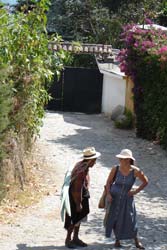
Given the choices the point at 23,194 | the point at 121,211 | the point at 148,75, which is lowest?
the point at 23,194

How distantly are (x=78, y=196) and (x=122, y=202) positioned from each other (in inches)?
21.7

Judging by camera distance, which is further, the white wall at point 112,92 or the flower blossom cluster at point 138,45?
the white wall at point 112,92

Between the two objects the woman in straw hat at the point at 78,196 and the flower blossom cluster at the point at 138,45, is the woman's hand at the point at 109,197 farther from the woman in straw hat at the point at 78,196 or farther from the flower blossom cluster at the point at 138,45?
the flower blossom cluster at the point at 138,45

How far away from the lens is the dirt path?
7.33 metres

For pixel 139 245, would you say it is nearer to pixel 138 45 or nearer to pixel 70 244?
pixel 70 244

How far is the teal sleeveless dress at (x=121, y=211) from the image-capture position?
704cm

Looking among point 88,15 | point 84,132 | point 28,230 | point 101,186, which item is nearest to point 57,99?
point 84,132

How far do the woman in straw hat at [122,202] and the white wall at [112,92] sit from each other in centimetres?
1314

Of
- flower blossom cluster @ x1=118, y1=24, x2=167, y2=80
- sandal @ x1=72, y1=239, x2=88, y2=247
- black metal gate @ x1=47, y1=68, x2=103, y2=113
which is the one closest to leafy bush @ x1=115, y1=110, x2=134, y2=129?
flower blossom cluster @ x1=118, y1=24, x2=167, y2=80

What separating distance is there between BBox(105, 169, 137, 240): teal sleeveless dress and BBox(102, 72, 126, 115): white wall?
43.2 feet

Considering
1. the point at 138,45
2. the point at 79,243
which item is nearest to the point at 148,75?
the point at 138,45

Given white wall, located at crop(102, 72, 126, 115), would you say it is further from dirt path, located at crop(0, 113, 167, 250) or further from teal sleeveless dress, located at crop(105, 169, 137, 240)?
teal sleeveless dress, located at crop(105, 169, 137, 240)

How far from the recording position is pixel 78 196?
6973mm

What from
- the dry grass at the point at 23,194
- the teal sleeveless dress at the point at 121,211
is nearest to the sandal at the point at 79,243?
the teal sleeveless dress at the point at 121,211
